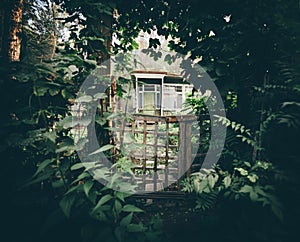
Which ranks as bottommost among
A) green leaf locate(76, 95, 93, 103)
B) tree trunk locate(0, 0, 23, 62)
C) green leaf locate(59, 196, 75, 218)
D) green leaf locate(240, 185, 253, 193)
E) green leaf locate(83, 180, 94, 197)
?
green leaf locate(59, 196, 75, 218)

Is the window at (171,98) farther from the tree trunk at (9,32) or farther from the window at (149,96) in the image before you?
the tree trunk at (9,32)

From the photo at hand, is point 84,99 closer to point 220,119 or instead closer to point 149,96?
point 220,119

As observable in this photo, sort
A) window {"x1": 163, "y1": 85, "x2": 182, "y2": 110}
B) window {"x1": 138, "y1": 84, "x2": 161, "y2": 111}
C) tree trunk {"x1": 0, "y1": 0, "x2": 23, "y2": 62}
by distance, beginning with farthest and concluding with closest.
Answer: window {"x1": 163, "y1": 85, "x2": 182, "y2": 110} < window {"x1": 138, "y1": 84, "x2": 161, "y2": 111} < tree trunk {"x1": 0, "y1": 0, "x2": 23, "y2": 62}

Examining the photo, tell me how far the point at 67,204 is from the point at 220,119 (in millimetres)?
1396

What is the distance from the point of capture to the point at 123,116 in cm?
196

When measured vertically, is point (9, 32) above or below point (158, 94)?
above

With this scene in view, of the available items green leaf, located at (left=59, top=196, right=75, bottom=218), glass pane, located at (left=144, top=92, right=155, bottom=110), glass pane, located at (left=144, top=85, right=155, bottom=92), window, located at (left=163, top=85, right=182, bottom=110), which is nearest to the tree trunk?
green leaf, located at (left=59, top=196, right=75, bottom=218)

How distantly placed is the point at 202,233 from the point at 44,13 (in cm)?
569

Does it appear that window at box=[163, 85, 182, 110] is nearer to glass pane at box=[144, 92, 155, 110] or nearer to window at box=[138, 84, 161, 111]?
window at box=[138, 84, 161, 111]

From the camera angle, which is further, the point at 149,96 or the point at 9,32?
→ the point at 149,96

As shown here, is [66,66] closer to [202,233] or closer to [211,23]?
[211,23]

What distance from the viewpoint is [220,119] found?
204 centimetres

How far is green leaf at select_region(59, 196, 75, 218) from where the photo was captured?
1.52m

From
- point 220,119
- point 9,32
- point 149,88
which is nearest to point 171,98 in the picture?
point 149,88
